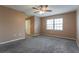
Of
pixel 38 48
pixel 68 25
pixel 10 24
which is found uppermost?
pixel 10 24

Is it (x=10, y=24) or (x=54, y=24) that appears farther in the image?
(x=54, y=24)

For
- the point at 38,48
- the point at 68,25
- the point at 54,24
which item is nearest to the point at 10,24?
the point at 38,48

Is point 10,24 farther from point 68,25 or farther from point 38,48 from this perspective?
point 68,25

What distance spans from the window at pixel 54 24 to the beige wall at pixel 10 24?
128 inches

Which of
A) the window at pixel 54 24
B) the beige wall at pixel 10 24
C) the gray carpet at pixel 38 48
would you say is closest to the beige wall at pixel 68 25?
the window at pixel 54 24

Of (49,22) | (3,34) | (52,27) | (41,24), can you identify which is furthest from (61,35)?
(3,34)

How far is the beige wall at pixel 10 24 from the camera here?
14.3 ft

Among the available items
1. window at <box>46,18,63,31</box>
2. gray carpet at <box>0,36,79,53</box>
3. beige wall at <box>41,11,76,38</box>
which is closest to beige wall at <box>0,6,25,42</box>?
gray carpet at <box>0,36,79,53</box>

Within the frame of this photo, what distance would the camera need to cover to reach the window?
712 cm

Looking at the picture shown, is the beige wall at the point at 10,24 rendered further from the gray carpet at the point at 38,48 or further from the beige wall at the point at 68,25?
the beige wall at the point at 68,25

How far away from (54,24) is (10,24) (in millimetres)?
4491

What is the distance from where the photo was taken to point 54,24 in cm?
768

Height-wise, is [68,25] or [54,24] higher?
[54,24]
